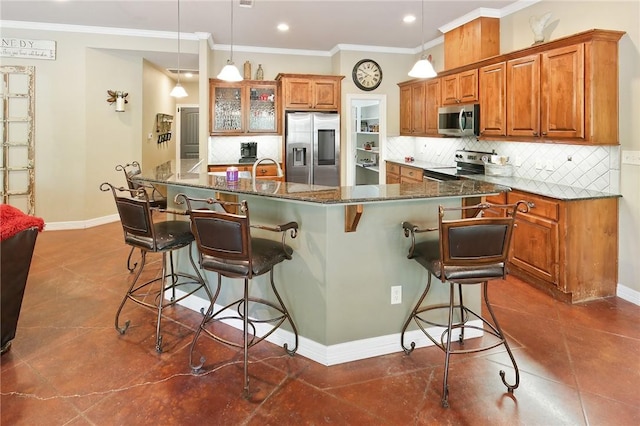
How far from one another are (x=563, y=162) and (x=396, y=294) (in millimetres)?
2495

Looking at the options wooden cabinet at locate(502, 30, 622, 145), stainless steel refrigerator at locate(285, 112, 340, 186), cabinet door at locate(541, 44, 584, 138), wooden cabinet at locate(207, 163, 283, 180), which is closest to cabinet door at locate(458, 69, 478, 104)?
wooden cabinet at locate(502, 30, 622, 145)

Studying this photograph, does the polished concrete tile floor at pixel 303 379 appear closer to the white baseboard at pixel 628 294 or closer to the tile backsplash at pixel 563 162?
the white baseboard at pixel 628 294

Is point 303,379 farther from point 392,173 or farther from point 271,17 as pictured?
point 392,173

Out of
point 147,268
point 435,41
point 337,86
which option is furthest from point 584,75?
point 147,268

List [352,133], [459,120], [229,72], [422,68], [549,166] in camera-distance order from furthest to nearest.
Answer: [352,133]
[459,120]
[549,166]
[229,72]
[422,68]

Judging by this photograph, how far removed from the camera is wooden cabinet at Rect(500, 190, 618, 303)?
339 cm

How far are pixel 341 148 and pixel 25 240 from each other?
4897mm

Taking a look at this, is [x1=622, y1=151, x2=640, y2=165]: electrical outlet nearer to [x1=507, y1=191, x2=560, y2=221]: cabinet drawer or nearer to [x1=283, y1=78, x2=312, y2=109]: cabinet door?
[x1=507, y1=191, x2=560, y2=221]: cabinet drawer

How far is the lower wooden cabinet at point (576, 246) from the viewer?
3.39 metres

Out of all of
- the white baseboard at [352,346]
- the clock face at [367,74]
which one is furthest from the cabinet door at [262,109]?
the white baseboard at [352,346]

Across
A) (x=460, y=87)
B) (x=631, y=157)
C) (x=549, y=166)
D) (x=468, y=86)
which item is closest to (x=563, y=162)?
(x=549, y=166)

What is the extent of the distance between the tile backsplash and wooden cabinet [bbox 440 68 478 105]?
60cm

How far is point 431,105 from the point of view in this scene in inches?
232

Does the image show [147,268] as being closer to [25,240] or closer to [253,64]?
[25,240]
